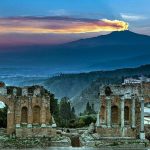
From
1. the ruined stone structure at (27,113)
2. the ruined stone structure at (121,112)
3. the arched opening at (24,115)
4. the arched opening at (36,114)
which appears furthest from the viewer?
the arched opening at (36,114)

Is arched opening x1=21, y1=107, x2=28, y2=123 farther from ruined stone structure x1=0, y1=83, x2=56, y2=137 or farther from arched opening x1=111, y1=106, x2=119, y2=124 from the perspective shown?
arched opening x1=111, y1=106, x2=119, y2=124

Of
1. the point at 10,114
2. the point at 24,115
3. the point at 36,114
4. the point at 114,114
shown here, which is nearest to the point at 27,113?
the point at 24,115

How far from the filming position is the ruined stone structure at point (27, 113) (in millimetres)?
55062

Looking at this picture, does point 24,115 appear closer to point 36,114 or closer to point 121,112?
point 36,114

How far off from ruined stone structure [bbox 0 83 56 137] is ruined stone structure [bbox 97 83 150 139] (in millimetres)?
4776

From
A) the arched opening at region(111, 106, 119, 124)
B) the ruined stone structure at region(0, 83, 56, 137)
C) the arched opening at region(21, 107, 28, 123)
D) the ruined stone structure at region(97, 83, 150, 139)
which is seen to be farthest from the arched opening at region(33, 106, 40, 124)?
the arched opening at region(111, 106, 119, 124)

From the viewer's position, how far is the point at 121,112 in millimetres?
55750

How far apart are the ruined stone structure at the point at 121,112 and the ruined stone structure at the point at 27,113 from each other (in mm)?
4776

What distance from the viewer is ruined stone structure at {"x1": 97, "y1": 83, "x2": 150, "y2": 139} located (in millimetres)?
55531

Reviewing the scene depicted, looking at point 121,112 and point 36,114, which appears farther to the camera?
point 36,114

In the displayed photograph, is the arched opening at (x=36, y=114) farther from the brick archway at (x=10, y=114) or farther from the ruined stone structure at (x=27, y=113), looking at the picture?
the brick archway at (x=10, y=114)

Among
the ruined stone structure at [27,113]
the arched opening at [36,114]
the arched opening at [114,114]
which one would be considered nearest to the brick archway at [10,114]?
the ruined stone structure at [27,113]

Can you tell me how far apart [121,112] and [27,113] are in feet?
27.0

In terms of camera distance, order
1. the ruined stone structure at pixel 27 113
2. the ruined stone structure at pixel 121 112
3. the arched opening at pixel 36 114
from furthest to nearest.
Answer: the arched opening at pixel 36 114, the ruined stone structure at pixel 121 112, the ruined stone structure at pixel 27 113
